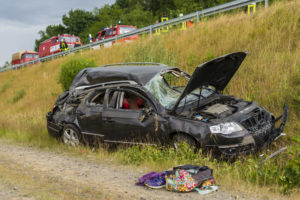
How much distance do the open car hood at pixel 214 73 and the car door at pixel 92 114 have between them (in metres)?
1.85

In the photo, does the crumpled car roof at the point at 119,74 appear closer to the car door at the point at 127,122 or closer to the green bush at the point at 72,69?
the car door at the point at 127,122

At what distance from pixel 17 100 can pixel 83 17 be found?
5445 cm

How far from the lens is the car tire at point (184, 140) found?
6.06 metres

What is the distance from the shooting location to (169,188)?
4.99 m

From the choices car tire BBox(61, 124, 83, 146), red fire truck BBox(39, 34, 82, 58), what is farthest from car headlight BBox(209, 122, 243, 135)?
red fire truck BBox(39, 34, 82, 58)

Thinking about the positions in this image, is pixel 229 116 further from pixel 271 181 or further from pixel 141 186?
pixel 141 186

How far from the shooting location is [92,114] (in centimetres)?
746

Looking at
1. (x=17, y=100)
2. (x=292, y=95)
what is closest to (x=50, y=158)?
(x=292, y=95)

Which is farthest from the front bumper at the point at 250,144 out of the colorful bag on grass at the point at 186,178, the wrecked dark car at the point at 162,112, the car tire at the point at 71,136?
the car tire at the point at 71,136

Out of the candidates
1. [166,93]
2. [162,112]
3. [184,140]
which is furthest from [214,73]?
[184,140]

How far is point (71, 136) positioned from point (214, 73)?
11.7 ft

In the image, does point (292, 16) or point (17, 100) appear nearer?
point (292, 16)

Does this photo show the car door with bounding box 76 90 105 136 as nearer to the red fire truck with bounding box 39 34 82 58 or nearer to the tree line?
the red fire truck with bounding box 39 34 82 58

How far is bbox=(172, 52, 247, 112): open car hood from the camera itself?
6.12 m
